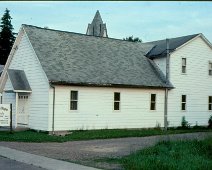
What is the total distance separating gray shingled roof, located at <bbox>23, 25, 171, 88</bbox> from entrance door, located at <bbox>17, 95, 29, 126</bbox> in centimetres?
358

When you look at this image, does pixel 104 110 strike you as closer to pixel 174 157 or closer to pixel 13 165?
Result: pixel 174 157

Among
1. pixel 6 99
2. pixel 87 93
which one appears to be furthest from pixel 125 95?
pixel 6 99

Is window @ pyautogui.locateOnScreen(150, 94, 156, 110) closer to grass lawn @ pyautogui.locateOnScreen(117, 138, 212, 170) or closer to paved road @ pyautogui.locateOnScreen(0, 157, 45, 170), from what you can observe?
grass lawn @ pyautogui.locateOnScreen(117, 138, 212, 170)

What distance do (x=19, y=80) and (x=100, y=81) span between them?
550 centimetres

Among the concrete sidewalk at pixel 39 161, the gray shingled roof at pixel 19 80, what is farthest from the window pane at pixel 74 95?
the concrete sidewalk at pixel 39 161

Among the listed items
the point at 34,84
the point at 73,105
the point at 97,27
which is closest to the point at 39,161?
the point at 73,105

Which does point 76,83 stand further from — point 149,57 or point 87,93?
point 149,57

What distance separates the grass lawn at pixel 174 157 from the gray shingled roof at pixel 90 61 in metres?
10.3

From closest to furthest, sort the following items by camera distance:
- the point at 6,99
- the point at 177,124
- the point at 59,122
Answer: the point at 59,122, the point at 6,99, the point at 177,124

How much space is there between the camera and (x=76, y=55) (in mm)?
27828

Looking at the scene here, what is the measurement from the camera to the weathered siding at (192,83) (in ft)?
101

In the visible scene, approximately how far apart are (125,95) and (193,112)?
296 inches

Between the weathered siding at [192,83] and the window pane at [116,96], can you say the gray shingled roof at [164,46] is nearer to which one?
the weathered siding at [192,83]

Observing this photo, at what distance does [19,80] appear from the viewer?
26469mm
